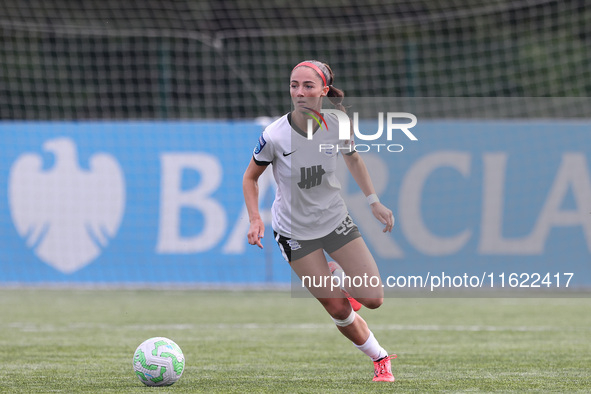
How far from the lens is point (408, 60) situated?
54.0 ft

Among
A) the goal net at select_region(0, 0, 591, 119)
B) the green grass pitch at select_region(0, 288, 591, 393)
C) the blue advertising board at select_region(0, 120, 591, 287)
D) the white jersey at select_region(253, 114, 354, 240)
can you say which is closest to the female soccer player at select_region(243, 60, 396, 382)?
the white jersey at select_region(253, 114, 354, 240)

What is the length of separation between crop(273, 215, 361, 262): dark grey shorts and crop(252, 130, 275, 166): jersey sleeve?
0.52 metres

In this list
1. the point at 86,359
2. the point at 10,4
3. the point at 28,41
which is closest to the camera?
the point at 86,359

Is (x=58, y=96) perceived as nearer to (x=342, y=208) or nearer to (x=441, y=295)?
(x=441, y=295)

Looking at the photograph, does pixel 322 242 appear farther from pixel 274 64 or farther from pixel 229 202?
pixel 274 64

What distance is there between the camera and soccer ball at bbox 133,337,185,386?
6.19 metres

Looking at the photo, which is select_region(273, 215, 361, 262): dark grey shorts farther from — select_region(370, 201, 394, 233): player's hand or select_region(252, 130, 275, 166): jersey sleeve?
select_region(252, 130, 275, 166): jersey sleeve

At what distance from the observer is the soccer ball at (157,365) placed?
244 inches

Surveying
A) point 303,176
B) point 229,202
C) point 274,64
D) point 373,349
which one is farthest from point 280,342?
point 274,64

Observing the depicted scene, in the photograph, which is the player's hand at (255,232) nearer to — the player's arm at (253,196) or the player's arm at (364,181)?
the player's arm at (253,196)

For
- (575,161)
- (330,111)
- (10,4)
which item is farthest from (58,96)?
(330,111)

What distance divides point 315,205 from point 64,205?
9.36 metres

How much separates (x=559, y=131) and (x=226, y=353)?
8272 millimetres

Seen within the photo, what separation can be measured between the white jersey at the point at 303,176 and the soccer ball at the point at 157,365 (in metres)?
1.06
